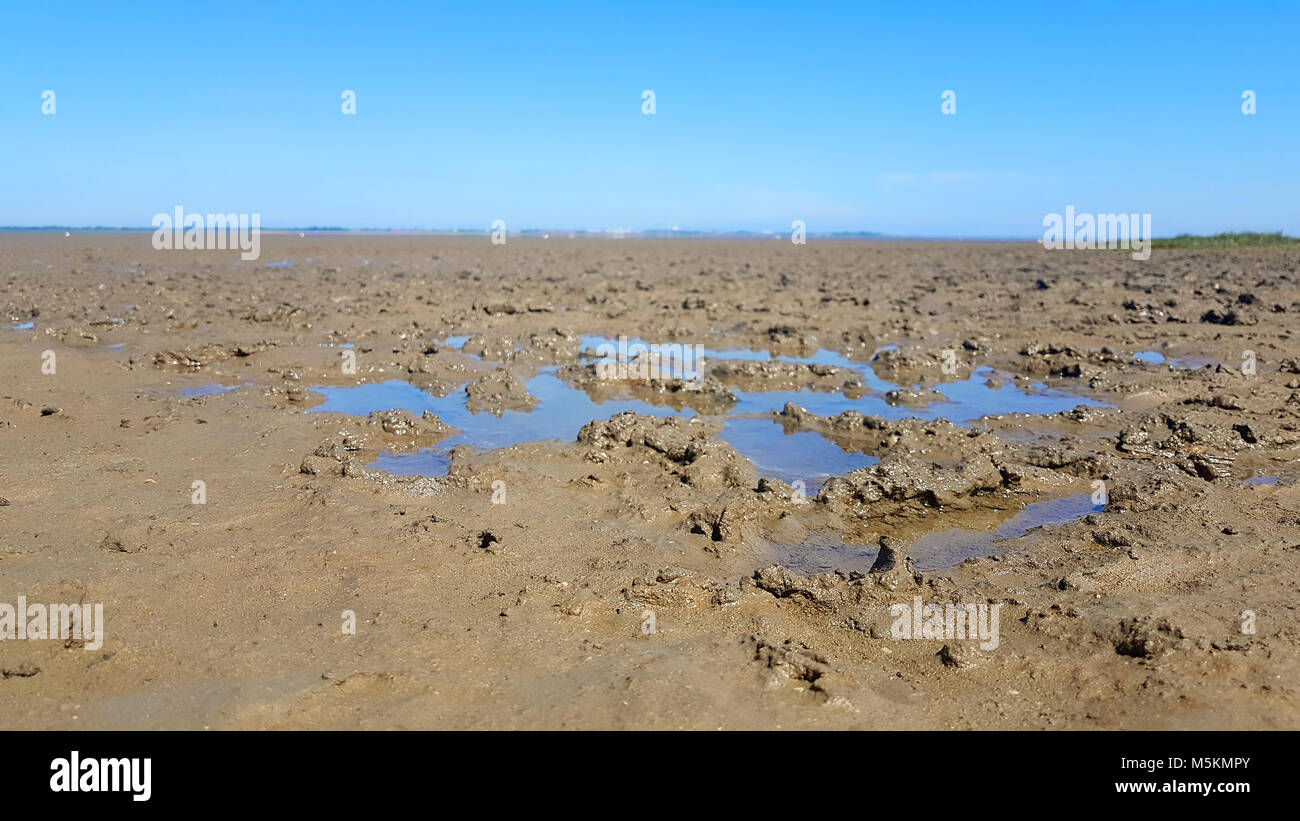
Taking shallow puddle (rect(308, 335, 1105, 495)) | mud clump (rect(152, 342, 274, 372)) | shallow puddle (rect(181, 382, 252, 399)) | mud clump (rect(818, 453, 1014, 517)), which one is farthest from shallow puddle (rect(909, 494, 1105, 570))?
mud clump (rect(152, 342, 274, 372))

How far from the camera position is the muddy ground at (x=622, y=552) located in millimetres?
3623

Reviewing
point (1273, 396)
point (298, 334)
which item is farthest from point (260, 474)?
point (1273, 396)

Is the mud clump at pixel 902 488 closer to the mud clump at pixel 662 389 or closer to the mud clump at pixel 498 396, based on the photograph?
the mud clump at pixel 662 389

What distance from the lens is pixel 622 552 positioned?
529 centimetres

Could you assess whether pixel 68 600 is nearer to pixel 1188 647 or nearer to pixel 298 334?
pixel 1188 647

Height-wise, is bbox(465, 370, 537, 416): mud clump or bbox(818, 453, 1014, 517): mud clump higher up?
bbox(465, 370, 537, 416): mud clump

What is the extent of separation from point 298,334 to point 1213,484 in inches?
512

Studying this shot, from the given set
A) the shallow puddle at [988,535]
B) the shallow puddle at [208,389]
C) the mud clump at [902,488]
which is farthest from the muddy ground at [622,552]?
the shallow puddle at [208,389]

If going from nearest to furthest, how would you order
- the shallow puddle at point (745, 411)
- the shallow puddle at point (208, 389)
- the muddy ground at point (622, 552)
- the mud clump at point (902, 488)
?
1. the muddy ground at point (622, 552)
2. the mud clump at point (902, 488)
3. the shallow puddle at point (745, 411)
4. the shallow puddle at point (208, 389)

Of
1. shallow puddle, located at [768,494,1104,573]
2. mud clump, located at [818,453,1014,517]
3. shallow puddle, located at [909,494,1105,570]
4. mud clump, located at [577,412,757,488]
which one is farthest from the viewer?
mud clump, located at [577,412,757,488]

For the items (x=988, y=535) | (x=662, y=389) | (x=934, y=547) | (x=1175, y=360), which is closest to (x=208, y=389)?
(x=662, y=389)

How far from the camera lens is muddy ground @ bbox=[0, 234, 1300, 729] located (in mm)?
3623

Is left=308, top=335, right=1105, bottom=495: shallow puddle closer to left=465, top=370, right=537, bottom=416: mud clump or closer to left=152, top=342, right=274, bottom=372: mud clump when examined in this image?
left=465, top=370, right=537, bottom=416: mud clump

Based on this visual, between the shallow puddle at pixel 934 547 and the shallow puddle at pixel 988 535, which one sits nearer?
the shallow puddle at pixel 934 547
